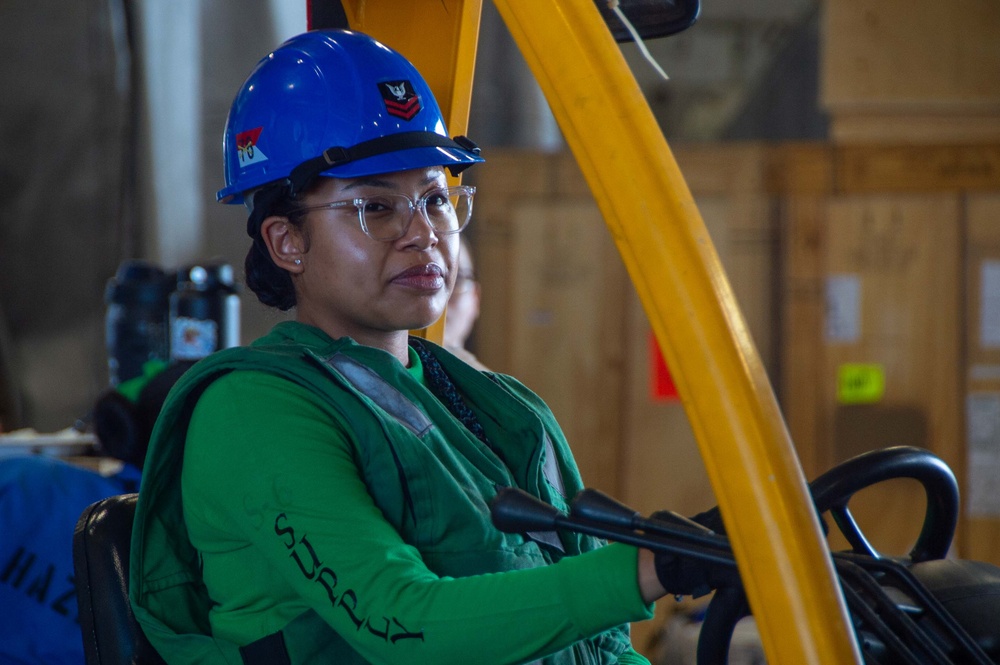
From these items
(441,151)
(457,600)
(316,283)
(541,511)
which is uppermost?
(441,151)

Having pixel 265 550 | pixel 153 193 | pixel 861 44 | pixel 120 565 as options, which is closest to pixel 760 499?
pixel 265 550

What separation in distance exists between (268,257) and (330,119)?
0.24m

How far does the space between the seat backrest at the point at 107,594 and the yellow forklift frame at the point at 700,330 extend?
37.2 inches

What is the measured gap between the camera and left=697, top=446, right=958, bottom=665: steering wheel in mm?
1306

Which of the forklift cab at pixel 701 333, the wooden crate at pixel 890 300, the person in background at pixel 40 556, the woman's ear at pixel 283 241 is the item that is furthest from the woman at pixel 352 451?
the wooden crate at pixel 890 300

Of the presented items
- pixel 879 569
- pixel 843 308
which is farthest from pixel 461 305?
pixel 879 569

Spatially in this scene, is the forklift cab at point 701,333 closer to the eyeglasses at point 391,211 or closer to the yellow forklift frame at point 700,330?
the yellow forklift frame at point 700,330

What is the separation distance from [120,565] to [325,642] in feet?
1.26

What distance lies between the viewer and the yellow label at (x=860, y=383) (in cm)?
449

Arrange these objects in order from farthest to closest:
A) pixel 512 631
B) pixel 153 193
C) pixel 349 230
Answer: pixel 153 193 → pixel 349 230 → pixel 512 631

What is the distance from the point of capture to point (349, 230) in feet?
5.16

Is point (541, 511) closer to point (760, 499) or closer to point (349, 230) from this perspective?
point (760, 499)

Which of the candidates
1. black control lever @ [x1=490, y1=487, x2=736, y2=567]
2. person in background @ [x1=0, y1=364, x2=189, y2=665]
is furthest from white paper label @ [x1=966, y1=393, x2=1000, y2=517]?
black control lever @ [x1=490, y1=487, x2=736, y2=567]

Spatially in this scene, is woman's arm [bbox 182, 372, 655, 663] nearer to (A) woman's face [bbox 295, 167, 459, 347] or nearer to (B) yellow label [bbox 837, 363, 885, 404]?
(A) woman's face [bbox 295, 167, 459, 347]
